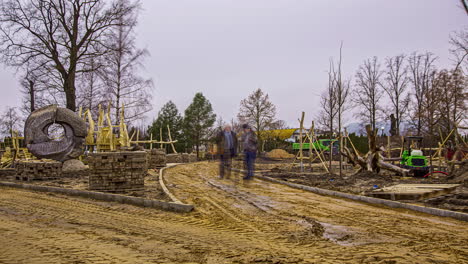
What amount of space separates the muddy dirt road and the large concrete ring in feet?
31.6

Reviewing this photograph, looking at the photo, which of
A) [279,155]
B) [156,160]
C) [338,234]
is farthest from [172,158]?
[338,234]

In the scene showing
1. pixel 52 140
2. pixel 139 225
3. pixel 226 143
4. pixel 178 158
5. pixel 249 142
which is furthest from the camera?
pixel 178 158


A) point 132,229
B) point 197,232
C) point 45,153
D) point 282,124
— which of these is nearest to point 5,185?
point 45,153

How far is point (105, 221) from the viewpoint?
646 centimetres

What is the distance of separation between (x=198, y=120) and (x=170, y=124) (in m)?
3.93

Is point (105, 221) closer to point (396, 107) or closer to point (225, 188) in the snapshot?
point (225, 188)

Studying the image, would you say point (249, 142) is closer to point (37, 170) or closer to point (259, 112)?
point (37, 170)

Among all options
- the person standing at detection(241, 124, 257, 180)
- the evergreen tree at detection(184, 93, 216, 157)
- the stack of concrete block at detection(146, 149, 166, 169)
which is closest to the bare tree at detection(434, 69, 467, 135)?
the person standing at detection(241, 124, 257, 180)

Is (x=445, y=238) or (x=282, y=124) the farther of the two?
(x=282, y=124)

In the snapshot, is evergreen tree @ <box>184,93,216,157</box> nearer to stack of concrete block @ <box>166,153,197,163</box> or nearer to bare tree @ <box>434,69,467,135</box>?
stack of concrete block @ <box>166,153,197,163</box>

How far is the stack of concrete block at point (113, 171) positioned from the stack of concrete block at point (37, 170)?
481 cm

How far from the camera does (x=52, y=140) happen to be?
1798 cm

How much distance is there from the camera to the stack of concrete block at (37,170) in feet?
45.6

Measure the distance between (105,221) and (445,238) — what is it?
5.39 metres
